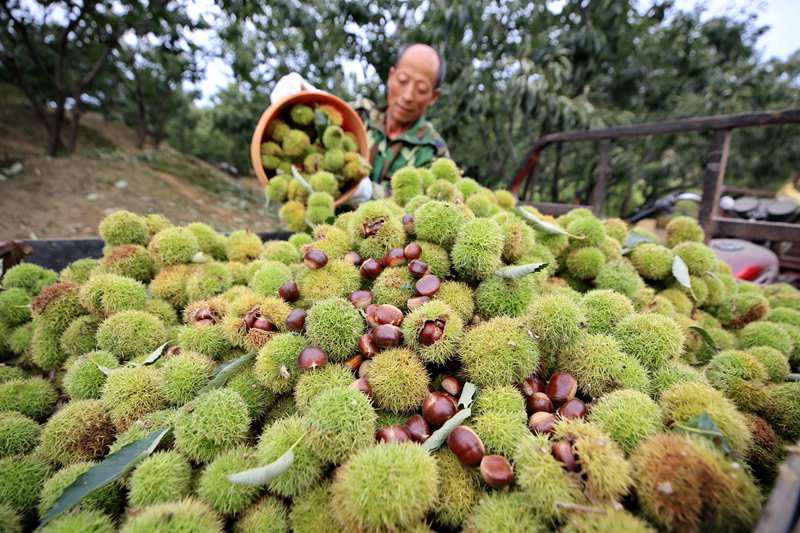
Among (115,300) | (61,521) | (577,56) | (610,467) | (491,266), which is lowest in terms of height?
(61,521)

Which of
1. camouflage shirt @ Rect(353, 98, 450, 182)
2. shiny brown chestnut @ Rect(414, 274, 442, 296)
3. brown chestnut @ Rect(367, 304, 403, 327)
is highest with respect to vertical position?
camouflage shirt @ Rect(353, 98, 450, 182)

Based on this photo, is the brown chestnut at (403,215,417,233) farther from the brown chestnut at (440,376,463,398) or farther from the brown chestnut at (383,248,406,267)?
the brown chestnut at (440,376,463,398)

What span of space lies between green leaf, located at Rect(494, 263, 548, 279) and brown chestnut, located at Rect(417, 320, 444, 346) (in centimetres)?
31

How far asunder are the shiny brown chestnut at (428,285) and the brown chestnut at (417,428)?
0.38m

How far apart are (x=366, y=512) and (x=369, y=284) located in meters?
0.82

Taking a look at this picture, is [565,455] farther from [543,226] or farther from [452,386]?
[543,226]

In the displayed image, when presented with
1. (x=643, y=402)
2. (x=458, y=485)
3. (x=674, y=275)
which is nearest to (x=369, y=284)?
(x=458, y=485)

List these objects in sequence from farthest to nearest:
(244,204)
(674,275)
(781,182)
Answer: (781,182), (244,204), (674,275)

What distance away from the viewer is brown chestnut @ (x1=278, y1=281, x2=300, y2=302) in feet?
4.48

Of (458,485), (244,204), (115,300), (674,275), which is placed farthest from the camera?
(244,204)

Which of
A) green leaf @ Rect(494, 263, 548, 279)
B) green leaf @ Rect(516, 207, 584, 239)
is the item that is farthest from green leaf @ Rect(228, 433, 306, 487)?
green leaf @ Rect(516, 207, 584, 239)

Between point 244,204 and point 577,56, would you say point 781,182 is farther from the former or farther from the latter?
point 244,204

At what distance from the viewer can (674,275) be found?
1.77 m

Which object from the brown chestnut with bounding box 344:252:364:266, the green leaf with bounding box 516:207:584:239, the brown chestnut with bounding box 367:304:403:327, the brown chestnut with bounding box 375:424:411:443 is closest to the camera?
the brown chestnut with bounding box 375:424:411:443
